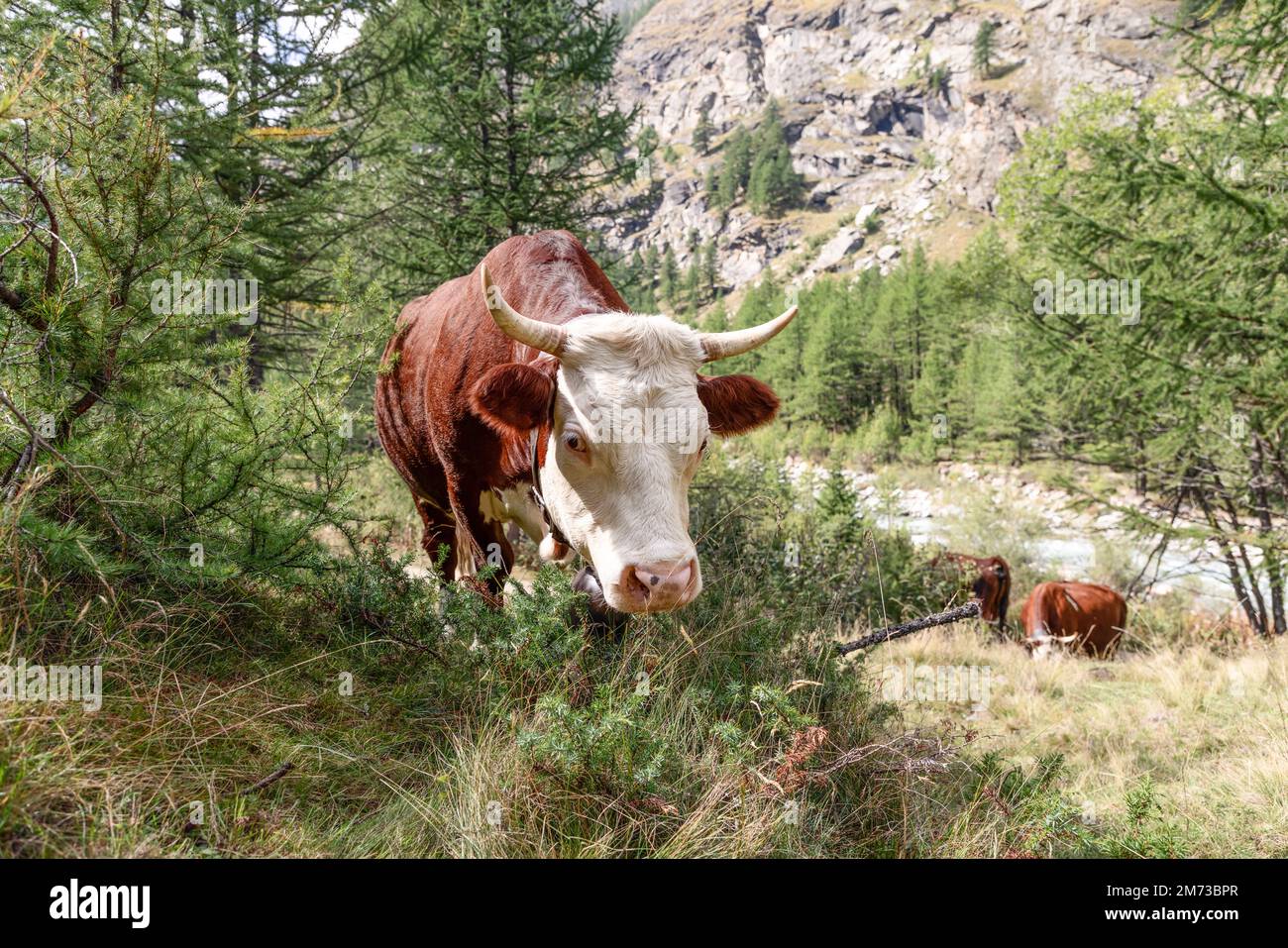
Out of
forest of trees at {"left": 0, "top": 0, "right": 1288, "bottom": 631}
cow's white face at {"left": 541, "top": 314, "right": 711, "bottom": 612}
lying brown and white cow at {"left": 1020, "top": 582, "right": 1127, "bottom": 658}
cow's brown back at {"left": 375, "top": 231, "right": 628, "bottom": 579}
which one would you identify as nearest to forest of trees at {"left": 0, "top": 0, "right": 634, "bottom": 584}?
forest of trees at {"left": 0, "top": 0, "right": 1288, "bottom": 631}

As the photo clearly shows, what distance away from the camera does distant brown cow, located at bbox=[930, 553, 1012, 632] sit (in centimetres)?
1000

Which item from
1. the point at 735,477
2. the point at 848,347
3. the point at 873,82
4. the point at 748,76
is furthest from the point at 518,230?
the point at 748,76

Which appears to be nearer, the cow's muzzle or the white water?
the cow's muzzle

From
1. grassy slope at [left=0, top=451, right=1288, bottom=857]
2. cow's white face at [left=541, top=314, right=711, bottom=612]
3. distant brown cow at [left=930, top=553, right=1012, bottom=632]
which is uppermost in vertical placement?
cow's white face at [left=541, top=314, right=711, bottom=612]

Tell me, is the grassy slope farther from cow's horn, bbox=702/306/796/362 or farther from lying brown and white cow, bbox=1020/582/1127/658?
lying brown and white cow, bbox=1020/582/1127/658

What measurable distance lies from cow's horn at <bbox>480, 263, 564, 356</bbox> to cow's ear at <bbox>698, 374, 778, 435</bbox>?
74cm

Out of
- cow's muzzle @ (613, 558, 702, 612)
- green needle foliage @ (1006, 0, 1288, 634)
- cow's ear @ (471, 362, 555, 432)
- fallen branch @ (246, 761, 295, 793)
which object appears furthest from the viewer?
green needle foliage @ (1006, 0, 1288, 634)

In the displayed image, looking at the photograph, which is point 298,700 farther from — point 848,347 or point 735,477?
point 848,347

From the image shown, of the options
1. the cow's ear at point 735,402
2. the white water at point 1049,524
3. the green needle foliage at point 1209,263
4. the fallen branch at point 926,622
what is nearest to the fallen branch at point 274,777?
the cow's ear at point 735,402

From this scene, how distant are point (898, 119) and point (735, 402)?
599 ft

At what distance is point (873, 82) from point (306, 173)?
19717 centimetres

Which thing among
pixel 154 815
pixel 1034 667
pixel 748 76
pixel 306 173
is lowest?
pixel 1034 667

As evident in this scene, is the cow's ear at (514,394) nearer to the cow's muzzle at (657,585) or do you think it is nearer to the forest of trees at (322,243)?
the forest of trees at (322,243)

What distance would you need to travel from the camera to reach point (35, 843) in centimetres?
157
